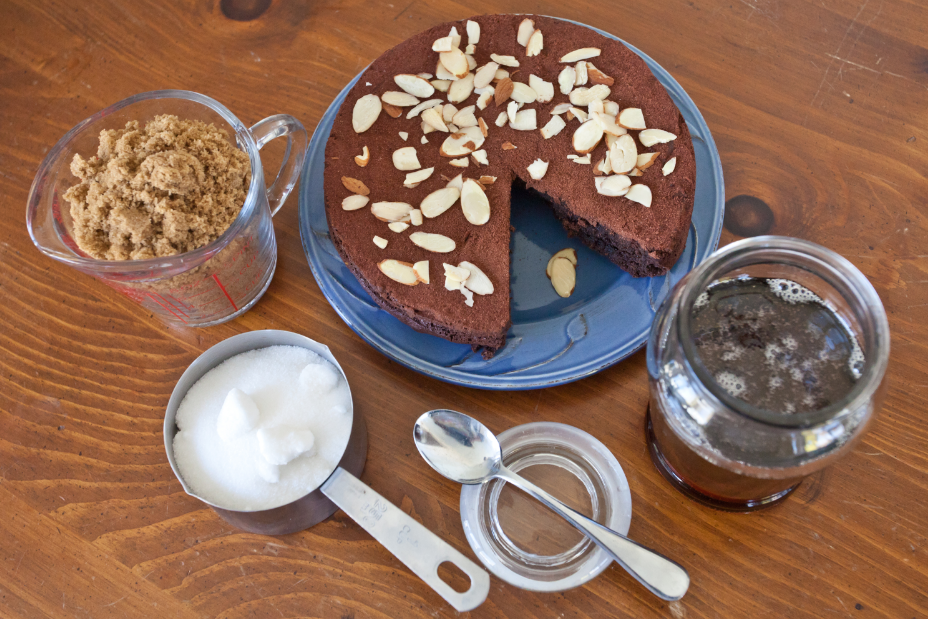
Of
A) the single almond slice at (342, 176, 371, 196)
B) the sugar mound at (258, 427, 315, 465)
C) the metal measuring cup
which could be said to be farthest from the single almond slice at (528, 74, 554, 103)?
the sugar mound at (258, 427, 315, 465)

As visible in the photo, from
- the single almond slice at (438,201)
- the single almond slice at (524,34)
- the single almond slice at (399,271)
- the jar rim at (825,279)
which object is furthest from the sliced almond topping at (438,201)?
the jar rim at (825,279)

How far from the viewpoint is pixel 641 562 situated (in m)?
0.87

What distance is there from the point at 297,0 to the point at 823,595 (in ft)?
4.67

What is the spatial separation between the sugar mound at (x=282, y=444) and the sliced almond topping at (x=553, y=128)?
2.10ft

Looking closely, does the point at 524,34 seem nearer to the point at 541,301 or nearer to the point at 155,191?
the point at 541,301

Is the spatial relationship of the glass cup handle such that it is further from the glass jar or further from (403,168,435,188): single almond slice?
the glass jar

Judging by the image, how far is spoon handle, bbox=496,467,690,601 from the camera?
2.82ft

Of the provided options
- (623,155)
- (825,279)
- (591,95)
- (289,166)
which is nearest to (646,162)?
(623,155)

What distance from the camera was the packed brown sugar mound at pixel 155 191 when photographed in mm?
922

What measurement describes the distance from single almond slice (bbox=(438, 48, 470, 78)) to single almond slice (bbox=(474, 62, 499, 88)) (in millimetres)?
22

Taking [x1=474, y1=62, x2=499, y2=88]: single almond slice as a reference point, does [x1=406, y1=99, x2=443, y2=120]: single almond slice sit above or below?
below

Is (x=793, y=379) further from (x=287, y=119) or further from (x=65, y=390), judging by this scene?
(x=65, y=390)

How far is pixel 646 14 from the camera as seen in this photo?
132cm

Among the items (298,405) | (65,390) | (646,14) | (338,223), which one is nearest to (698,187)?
(646,14)
